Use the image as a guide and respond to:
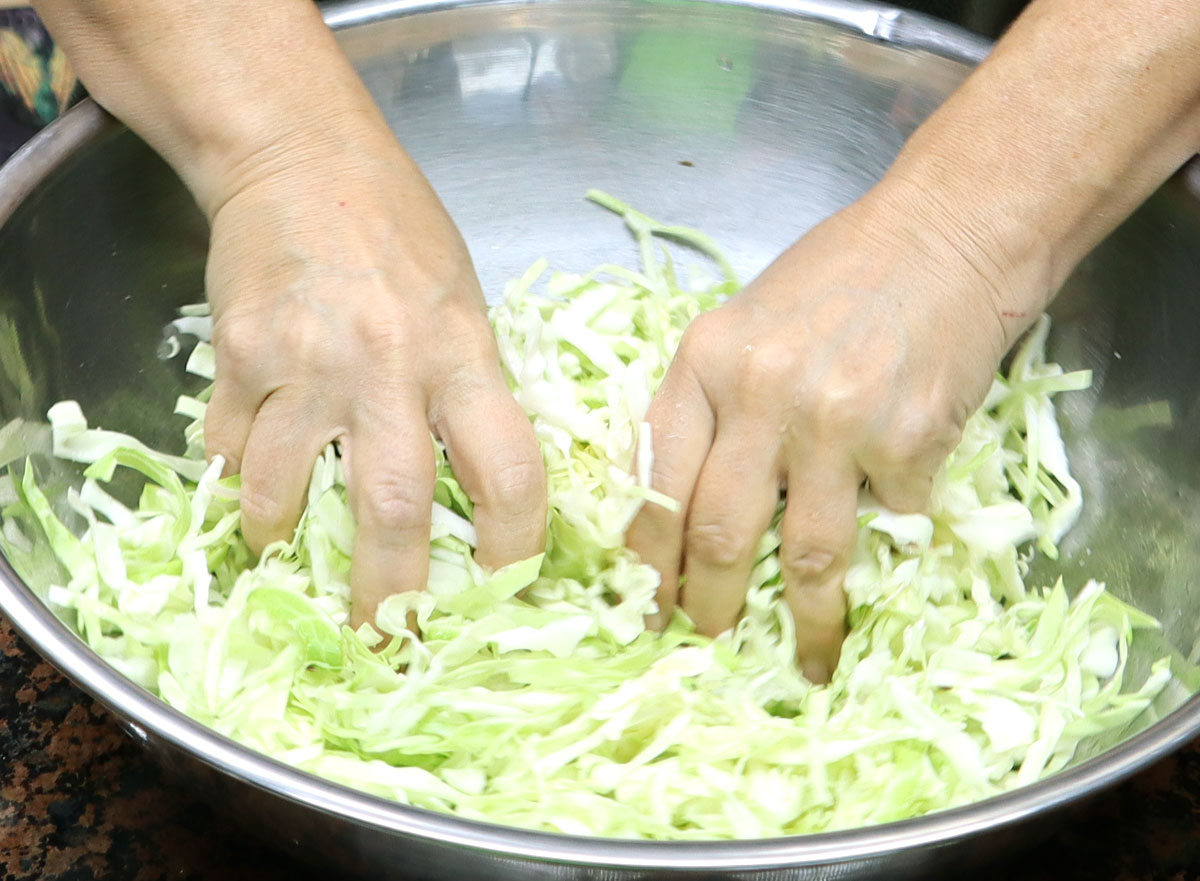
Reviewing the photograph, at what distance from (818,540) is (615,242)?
61 centimetres

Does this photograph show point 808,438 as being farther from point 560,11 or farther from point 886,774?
point 560,11

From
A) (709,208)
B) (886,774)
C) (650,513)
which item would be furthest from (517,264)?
(886,774)

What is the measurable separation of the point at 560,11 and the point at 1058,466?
80cm

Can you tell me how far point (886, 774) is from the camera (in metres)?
1.01

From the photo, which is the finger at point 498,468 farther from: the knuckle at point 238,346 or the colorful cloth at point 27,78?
the colorful cloth at point 27,78

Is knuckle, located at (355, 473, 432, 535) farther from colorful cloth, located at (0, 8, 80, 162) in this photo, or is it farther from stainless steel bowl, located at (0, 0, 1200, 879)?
colorful cloth, located at (0, 8, 80, 162)

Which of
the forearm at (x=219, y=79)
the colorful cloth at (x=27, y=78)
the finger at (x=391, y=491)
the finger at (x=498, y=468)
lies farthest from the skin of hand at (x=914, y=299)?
the colorful cloth at (x=27, y=78)

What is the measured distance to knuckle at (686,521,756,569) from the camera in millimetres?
1071

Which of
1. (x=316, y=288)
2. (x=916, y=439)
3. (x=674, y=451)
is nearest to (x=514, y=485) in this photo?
(x=674, y=451)

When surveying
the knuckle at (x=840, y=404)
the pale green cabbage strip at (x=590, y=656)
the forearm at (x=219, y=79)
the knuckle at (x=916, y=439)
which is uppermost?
the forearm at (x=219, y=79)

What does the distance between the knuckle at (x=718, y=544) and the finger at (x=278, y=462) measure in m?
0.35

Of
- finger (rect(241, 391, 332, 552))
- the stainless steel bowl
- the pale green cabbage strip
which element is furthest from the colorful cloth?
finger (rect(241, 391, 332, 552))

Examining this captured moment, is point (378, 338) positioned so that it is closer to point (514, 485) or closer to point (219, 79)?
point (514, 485)

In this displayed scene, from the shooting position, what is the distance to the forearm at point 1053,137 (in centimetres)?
103
